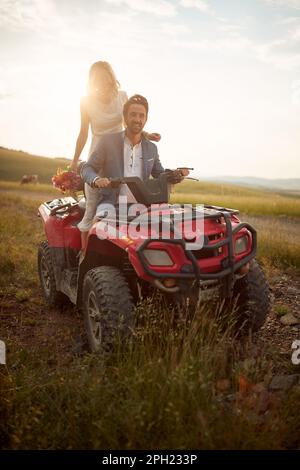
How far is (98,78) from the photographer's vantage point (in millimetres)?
4801

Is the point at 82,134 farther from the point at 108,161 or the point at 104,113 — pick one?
the point at 108,161

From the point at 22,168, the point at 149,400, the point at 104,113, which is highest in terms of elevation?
the point at 22,168

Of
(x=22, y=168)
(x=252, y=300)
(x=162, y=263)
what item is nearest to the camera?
(x=162, y=263)

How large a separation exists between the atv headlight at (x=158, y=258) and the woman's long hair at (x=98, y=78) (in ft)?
8.26

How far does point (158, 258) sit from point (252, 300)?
112 cm

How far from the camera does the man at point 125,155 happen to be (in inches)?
159

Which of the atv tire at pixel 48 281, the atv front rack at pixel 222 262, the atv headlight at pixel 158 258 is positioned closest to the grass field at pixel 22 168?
the atv tire at pixel 48 281

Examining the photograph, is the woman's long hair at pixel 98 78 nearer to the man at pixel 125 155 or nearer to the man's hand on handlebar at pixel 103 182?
the man at pixel 125 155

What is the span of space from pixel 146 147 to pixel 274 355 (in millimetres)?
2341

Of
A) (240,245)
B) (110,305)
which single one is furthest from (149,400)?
(240,245)

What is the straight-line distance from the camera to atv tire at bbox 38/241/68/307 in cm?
523

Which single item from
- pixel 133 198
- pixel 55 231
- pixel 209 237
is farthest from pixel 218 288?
pixel 55 231

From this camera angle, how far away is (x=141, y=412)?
8.32 ft

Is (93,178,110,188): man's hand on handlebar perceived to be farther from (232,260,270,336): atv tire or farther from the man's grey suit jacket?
(232,260,270,336): atv tire
